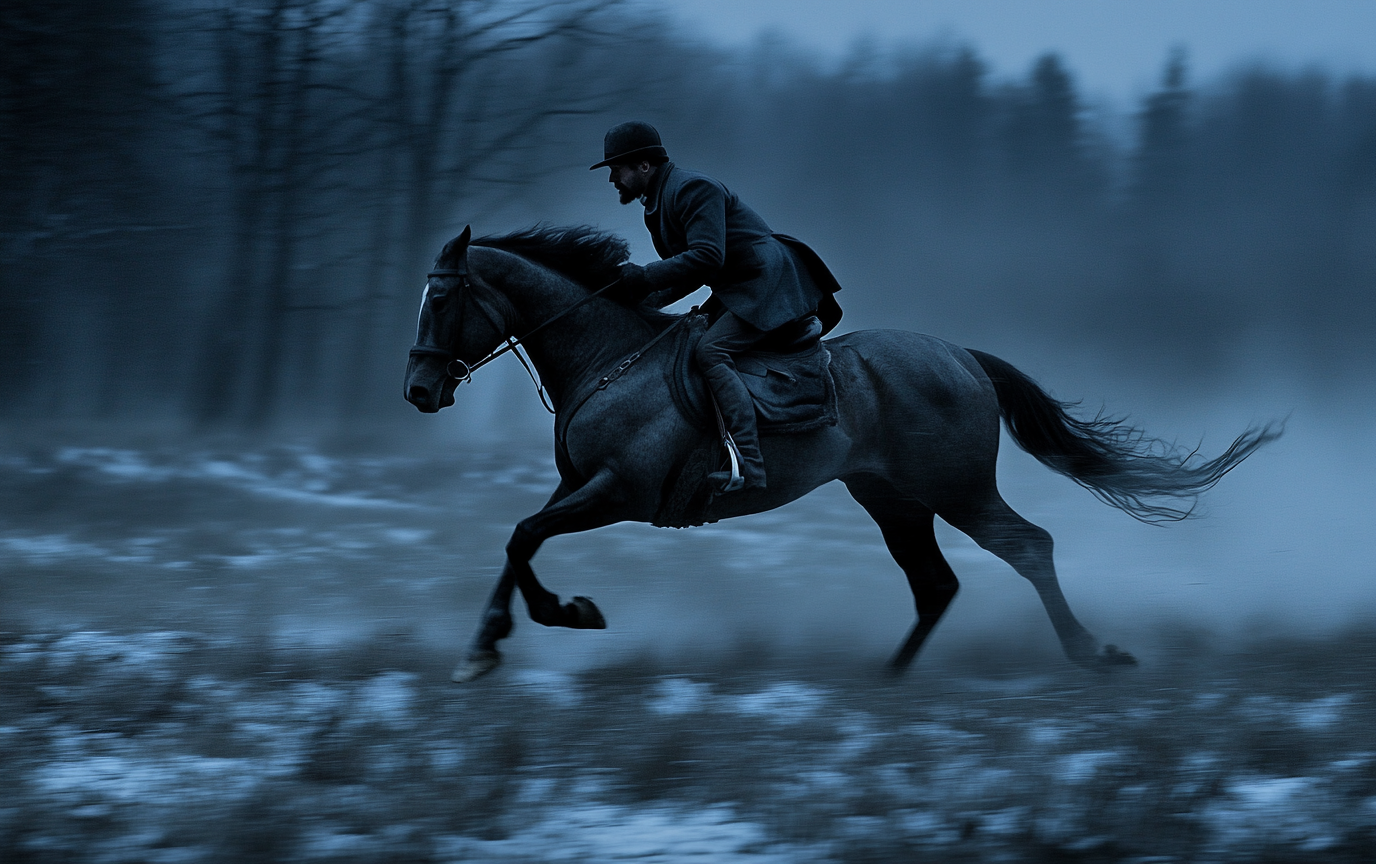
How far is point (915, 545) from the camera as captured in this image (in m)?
5.89

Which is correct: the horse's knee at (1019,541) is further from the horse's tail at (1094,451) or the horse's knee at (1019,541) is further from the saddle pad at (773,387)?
the saddle pad at (773,387)

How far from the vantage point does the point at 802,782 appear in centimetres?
371

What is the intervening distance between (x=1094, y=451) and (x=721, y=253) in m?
2.31

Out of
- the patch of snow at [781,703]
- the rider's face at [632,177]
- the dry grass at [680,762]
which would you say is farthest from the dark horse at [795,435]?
the patch of snow at [781,703]

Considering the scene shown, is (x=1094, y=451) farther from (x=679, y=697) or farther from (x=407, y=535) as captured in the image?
(x=407, y=535)

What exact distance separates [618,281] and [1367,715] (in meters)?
3.51

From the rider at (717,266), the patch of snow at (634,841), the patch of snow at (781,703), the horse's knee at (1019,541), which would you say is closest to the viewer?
the patch of snow at (634,841)

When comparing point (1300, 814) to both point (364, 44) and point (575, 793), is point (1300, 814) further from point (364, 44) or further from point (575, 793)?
point (364, 44)

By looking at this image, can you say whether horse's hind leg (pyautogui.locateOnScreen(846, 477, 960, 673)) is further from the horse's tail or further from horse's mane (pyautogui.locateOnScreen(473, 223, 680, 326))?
horse's mane (pyautogui.locateOnScreen(473, 223, 680, 326))

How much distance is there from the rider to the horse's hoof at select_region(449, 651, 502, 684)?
1250 millimetres

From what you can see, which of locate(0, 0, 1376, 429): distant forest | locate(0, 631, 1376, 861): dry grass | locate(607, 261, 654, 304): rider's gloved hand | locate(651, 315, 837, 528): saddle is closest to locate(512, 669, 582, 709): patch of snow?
locate(0, 631, 1376, 861): dry grass

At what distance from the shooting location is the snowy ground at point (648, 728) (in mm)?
3293

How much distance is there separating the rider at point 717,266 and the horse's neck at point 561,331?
0.69 feet

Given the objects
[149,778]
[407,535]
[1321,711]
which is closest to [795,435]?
[1321,711]
